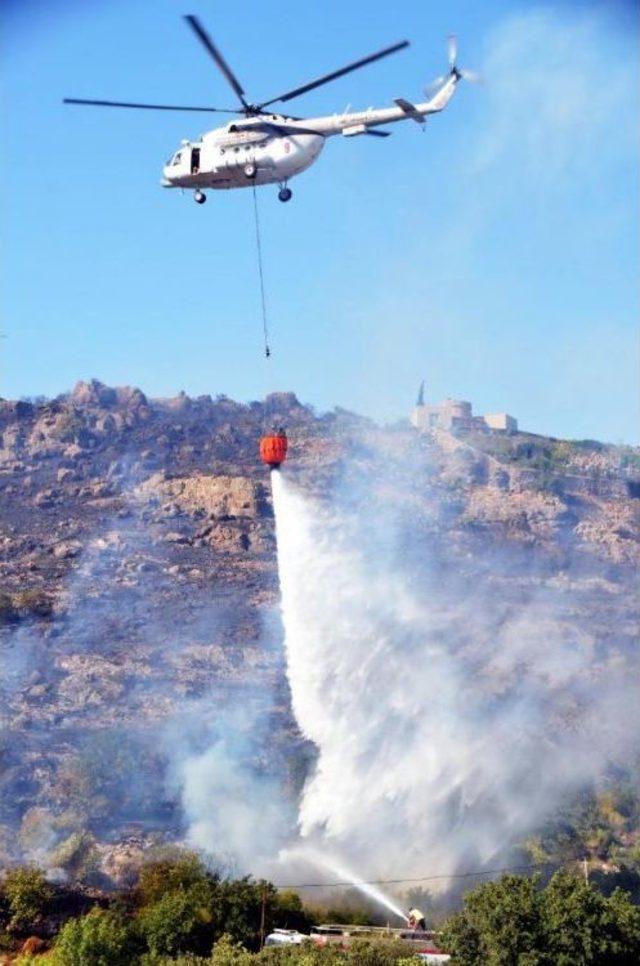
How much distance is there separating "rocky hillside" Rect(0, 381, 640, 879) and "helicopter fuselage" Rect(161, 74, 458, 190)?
3289cm

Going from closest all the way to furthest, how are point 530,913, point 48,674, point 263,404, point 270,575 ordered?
point 530,913
point 48,674
point 270,575
point 263,404

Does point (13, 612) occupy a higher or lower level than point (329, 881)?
higher

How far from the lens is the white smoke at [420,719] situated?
7019 centimetres

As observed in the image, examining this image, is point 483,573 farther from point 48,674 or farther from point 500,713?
point 48,674

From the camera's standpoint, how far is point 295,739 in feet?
290

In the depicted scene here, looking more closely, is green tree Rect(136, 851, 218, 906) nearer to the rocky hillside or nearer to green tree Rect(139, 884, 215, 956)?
green tree Rect(139, 884, 215, 956)

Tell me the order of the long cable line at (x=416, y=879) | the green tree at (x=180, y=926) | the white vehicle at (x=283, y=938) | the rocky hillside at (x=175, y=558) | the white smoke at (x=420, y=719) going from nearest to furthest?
1. the green tree at (x=180, y=926)
2. the white vehicle at (x=283, y=938)
3. the long cable line at (x=416, y=879)
4. the white smoke at (x=420, y=719)
5. the rocky hillside at (x=175, y=558)

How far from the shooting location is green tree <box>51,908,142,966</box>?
46188 millimetres

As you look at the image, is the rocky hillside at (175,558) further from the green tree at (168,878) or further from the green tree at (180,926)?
the green tree at (180,926)

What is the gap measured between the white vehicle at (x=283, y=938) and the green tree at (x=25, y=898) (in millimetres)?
11500

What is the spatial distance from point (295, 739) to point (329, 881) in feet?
77.9

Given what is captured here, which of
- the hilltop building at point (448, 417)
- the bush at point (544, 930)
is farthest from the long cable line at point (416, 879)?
the hilltop building at point (448, 417)

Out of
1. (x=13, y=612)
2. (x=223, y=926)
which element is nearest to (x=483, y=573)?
(x=13, y=612)

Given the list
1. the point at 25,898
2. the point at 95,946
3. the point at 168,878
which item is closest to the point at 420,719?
the point at 168,878
